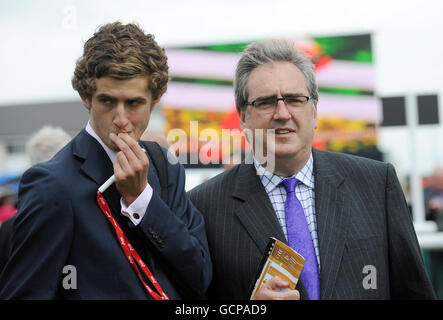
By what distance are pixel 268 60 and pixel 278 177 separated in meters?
0.51

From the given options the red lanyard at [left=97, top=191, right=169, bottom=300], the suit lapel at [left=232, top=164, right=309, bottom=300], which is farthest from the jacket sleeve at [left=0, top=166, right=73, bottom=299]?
the suit lapel at [left=232, top=164, right=309, bottom=300]

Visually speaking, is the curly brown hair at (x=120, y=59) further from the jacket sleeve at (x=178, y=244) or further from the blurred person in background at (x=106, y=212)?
the jacket sleeve at (x=178, y=244)

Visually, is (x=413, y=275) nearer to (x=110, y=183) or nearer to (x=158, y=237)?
(x=158, y=237)

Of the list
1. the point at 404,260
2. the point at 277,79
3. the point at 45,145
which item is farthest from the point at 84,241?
the point at 45,145

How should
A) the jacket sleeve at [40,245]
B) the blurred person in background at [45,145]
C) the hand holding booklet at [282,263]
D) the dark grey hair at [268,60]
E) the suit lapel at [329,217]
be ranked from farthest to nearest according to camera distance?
the blurred person in background at [45,145], the dark grey hair at [268,60], the suit lapel at [329,217], the hand holding booklet at [282,263], the jacket sleeve at [40,245]

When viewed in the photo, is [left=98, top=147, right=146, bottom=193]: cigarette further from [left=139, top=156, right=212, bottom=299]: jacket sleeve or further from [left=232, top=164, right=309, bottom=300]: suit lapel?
[left=232, top=164, right=309, bottom=300]: suit lapel

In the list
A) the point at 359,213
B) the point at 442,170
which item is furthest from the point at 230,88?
the point at 359,213

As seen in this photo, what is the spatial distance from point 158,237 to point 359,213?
93 centimetres

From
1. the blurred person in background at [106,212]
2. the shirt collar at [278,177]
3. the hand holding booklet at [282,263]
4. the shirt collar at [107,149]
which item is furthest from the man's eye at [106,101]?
the shirt collar at [278,177]

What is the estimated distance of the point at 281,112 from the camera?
2.07 metres

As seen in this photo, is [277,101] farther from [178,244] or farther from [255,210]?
[178,244]

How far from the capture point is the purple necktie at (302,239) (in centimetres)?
197

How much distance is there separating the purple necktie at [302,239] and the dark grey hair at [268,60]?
43cm

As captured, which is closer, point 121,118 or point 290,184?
point 121,118
